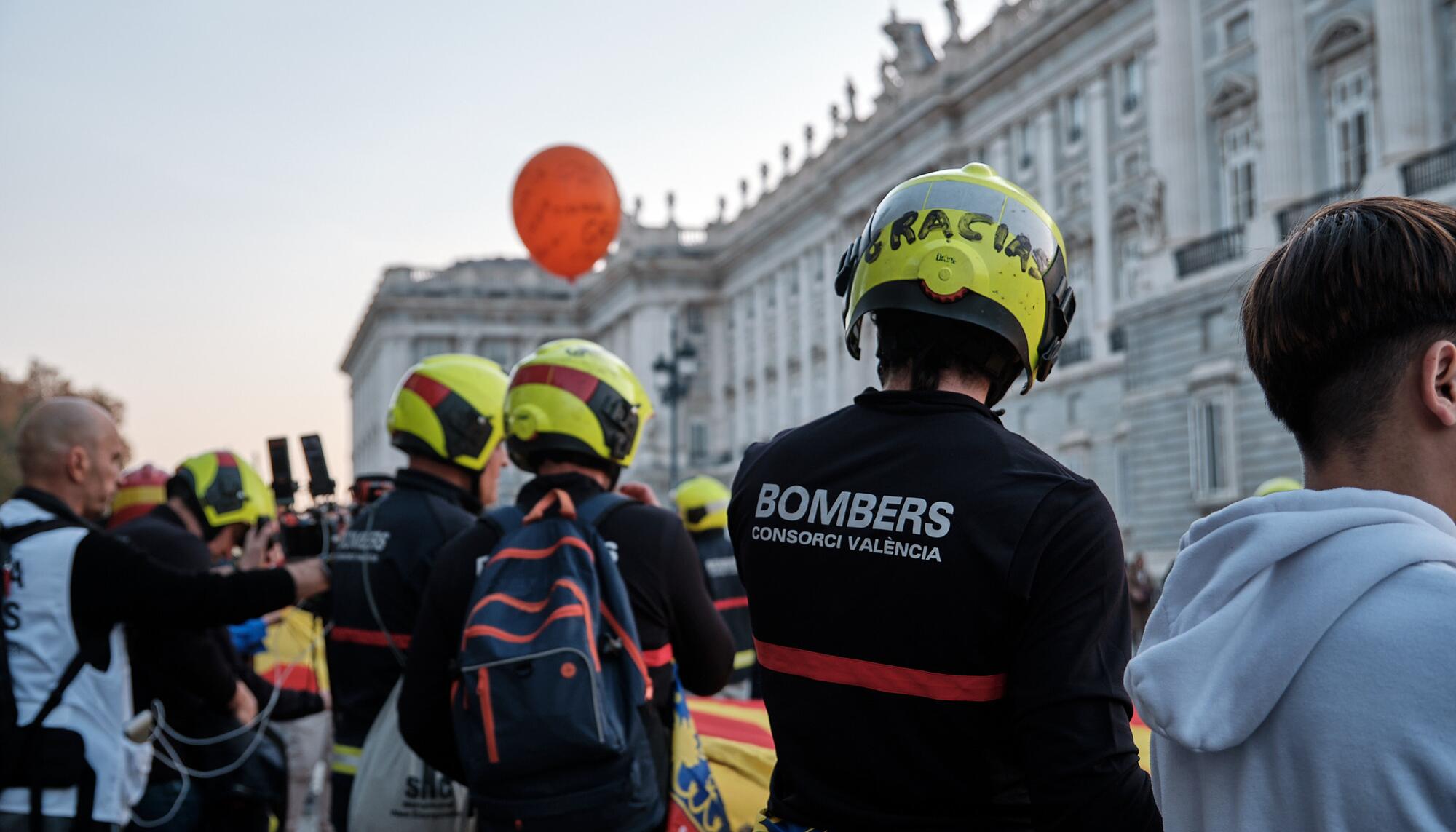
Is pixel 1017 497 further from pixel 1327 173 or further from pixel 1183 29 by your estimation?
pixel 1183 29

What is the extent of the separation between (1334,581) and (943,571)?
0.68 metres

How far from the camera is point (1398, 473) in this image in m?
1.65

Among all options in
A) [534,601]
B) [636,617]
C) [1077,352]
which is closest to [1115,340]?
[1077,352]

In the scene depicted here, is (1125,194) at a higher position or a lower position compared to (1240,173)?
higher

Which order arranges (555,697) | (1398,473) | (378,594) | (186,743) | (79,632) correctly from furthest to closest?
(186,743) → (378,594) → (79,632) → (555,697) → (1398,473)

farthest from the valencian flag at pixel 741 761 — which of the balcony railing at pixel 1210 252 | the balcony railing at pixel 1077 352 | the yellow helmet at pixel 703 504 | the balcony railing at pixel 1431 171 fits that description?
the balcony railing at pixel 1077 352

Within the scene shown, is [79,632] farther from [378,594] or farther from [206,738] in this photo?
[206,738]

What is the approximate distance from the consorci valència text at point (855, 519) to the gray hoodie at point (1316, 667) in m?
0.48

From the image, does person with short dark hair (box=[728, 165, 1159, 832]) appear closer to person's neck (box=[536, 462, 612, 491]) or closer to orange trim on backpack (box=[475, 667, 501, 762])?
orange trim on backpack (box=[475, 667, 501, 762])

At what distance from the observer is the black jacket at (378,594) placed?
174 inches

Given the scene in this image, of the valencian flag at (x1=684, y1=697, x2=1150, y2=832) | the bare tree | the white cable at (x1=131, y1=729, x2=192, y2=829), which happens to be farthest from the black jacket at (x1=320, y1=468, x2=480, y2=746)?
the bare tree

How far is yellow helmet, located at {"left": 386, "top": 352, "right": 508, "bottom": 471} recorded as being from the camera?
4734 millimetres

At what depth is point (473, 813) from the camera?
153 inches

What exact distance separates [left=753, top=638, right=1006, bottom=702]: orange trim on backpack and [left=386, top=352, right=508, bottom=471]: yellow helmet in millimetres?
2455
